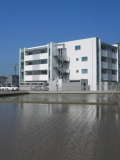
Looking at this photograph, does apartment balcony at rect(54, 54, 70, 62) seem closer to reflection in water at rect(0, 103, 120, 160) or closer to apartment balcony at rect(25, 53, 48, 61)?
apartment balcony at rect(25, 53, 48, 61)

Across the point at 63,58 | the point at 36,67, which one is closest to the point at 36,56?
the point at 36,67

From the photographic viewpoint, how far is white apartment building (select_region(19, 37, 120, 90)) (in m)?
50.1

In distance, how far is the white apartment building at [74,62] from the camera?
50.1 meters

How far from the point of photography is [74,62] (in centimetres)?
5303

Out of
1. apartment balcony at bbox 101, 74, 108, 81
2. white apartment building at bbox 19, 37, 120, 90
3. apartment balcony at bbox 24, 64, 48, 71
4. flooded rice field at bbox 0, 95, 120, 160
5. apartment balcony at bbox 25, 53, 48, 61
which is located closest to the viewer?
flooded rice field at bbox 0, 95, 120, 160

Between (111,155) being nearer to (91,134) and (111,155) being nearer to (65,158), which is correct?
(65,158)

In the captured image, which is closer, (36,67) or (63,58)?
(63,58)

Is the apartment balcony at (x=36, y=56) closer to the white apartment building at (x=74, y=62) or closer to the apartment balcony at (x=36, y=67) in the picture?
the white apartment building at (x=74, y=62)

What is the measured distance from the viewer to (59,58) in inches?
2122

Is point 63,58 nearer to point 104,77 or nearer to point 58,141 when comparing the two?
point 104,77

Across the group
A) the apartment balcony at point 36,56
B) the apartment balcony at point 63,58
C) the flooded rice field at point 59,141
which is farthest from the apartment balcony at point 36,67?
the flooded rice field at point 59,141

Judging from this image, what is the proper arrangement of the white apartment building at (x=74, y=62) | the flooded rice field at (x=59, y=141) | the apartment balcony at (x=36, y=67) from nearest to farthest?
the flooded rice field at (x=59, y=141) → the white apartment building at (x=74, y=62) → the apartment balcony at (x=36, y=67)

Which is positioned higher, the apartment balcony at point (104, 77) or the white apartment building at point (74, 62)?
the white apartment building at point (74, 62)

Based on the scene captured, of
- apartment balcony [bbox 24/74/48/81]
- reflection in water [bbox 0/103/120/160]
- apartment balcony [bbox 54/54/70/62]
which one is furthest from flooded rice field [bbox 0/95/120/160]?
apartment balcony [bbox 24/74/48/81]
